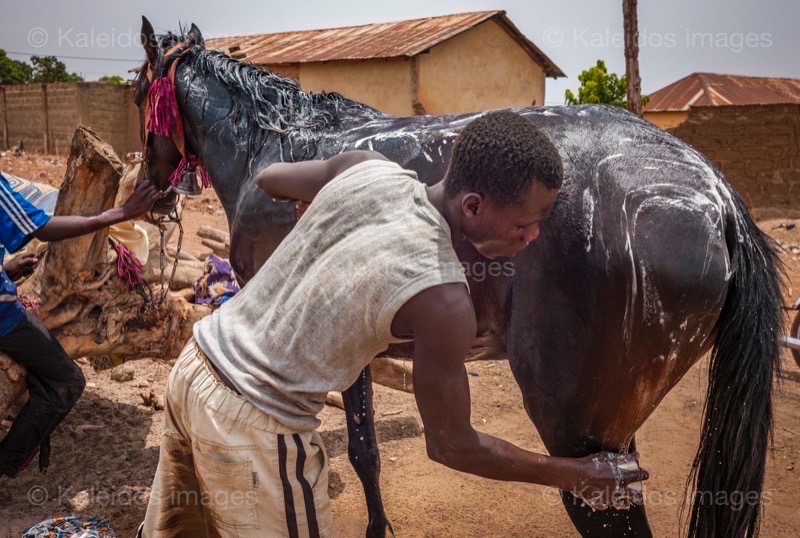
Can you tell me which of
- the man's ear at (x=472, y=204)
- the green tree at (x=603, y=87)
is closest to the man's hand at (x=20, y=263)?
the man's ear at (x=472, y=204)

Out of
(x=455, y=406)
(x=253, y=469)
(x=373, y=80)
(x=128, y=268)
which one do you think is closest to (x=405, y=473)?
(x=128, y=268)

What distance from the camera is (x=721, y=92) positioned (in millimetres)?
21328

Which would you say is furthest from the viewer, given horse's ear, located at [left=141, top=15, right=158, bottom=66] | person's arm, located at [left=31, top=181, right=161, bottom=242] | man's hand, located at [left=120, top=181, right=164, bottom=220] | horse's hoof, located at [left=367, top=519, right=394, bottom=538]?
horse's ear, located at [left=141, top=15, right=158, bottom=66]

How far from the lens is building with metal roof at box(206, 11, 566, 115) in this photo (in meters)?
14.8

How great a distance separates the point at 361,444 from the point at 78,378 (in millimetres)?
1511

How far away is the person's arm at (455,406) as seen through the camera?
1617 millimetres

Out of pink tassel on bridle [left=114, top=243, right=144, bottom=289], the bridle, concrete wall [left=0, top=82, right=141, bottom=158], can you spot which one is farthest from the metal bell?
concrete wall [left=0, top=82, right=141, bottom=158]

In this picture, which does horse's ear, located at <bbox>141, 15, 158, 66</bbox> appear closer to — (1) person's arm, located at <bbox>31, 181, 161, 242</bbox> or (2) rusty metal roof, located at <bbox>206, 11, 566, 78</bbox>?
(1) person's arm, located at <bbox>31, 181, 161, 242</bbox>

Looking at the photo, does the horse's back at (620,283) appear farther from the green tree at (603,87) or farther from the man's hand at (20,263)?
the green tree at (603,87)

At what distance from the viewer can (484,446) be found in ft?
5.77

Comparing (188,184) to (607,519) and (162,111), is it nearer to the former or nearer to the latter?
(162,111)

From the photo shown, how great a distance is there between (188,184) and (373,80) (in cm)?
1150

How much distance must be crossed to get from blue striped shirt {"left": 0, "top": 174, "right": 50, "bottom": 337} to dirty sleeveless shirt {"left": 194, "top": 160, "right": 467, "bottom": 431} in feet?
6.09

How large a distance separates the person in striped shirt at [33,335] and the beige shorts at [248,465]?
70.9 inches
